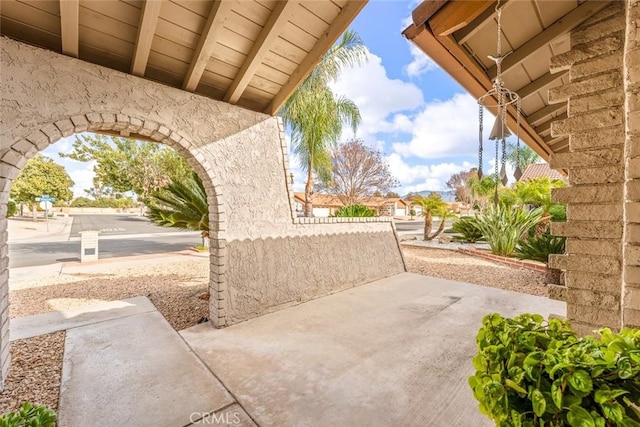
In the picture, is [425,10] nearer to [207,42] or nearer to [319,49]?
[319,49]

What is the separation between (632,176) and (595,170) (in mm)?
325

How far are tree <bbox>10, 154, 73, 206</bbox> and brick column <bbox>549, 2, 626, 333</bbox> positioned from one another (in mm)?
36447

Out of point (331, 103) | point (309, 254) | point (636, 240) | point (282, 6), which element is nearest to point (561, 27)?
point (636, 240)

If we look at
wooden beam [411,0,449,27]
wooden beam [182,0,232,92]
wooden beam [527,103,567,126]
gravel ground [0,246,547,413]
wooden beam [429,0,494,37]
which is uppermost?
wooden beam [182,0,232,92]

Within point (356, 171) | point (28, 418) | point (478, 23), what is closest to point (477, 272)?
point (478, 23)

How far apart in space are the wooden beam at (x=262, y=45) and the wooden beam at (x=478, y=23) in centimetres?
163

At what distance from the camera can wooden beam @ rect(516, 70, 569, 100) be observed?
324 cm

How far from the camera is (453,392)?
2357 millimetres

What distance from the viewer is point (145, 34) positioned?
2639 mm

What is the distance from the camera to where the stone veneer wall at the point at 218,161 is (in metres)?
2.53

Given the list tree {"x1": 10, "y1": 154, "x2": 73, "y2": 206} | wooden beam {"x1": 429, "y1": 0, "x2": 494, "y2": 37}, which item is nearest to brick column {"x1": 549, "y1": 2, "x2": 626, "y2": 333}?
wooden beam {"x1": 429, "y1": 0, "x2": 494, "y2": 37}

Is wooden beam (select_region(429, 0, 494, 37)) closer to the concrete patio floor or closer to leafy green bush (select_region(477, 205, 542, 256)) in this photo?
the concrete patio floor

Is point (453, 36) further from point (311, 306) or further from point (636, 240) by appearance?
point (311, 306)

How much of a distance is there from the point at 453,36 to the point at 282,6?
170cm
